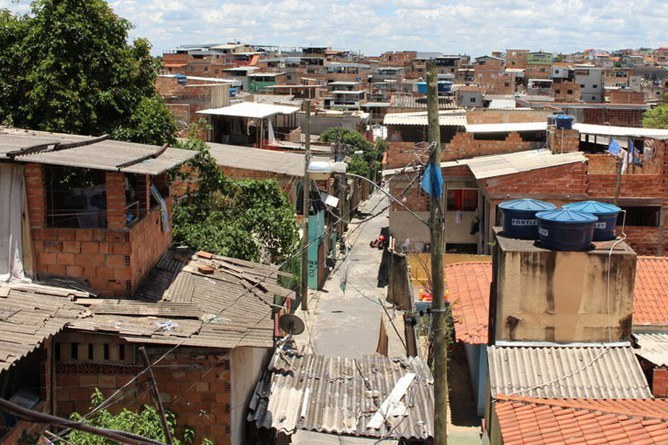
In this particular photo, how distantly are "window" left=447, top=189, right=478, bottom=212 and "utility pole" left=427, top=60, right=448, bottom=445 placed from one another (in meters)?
18.5

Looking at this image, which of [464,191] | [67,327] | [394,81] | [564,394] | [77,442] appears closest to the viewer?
[77,442]

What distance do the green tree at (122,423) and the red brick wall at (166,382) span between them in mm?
197

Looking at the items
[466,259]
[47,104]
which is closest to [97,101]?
[47,104]

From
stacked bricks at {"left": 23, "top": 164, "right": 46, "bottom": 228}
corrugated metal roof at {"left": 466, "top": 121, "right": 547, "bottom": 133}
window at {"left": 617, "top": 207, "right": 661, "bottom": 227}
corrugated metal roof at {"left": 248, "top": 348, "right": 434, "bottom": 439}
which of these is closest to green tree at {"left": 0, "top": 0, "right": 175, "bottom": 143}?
stacked bricks at {"left": 23, "top": 164, "right": 46, "bottom": 228}

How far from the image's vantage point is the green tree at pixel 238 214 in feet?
63.9

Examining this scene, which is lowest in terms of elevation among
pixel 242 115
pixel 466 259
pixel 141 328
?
pixel 466 259

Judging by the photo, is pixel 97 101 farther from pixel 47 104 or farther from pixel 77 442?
pixel 77 442

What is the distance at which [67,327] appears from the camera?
10.5 m

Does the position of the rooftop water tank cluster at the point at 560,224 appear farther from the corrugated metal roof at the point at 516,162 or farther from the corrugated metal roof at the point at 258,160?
the corrugated metal roof at the point at 258,160

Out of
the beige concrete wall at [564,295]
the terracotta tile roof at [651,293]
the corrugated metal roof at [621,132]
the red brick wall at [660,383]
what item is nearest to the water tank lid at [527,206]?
the beige concrete wall at [564,295]

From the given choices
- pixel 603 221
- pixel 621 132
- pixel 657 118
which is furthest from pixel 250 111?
pixel 657 118

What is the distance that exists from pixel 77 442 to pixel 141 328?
5.91 ft

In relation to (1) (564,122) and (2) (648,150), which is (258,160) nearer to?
(1) (564,122)

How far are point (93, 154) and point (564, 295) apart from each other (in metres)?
7.70
